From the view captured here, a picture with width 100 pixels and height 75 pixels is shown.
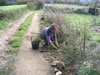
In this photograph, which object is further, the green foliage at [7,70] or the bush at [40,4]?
the bush at [40,4]

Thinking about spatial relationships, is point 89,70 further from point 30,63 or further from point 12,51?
point 12,51

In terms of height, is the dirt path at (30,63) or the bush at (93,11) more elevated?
the dirt path at (30,63)

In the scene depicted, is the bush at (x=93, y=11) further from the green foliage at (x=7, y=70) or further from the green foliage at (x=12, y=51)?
the green foliage at (x=7, y=70)

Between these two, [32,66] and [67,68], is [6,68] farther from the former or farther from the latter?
[67,68]

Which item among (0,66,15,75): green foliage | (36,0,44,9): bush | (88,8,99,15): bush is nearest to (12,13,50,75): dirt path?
(0,66,15,75): green foliage

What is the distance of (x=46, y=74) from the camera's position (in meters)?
4.83

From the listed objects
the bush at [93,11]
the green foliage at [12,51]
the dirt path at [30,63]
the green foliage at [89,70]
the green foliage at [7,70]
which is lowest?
the bush at [93,11]

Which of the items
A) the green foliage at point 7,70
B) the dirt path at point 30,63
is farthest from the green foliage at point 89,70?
the green foliage at point 7,70

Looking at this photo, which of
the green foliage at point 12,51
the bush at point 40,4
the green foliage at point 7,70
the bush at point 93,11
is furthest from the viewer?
the bush at point 40,4

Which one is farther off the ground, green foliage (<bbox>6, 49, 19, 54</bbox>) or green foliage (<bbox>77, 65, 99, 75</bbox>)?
green foliage (<bbox>77, 65, 99, 75</bbox>)

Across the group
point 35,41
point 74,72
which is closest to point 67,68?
point 74,72

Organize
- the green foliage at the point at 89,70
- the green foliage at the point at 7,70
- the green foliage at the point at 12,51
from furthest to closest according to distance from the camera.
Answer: the green foliage at the point at 12,51 → the green foliage at the point at 7,70 → the green foliage at the point at 89,70

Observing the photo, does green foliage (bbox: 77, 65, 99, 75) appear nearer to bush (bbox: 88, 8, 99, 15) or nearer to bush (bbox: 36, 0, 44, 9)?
bush (bbox: 88, 8, 99, 15)

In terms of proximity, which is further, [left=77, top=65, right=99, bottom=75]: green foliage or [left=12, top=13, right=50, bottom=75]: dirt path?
[left=12, top=13, right=50, bottom=75]: dirt path
